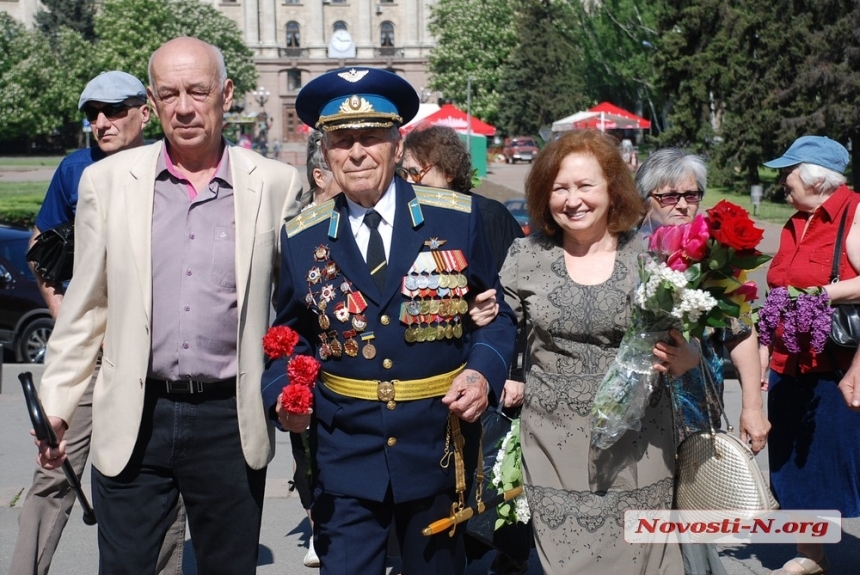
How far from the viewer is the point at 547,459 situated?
3.80 m

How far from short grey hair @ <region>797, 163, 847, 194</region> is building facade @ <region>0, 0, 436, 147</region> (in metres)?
89.4

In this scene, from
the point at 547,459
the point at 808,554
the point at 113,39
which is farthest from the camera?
the point at 113,39

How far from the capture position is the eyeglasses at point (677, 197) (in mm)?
4814

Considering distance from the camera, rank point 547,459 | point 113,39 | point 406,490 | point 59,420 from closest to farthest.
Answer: point 406,490 < point 59,420 < point 547,459 < point 113,39

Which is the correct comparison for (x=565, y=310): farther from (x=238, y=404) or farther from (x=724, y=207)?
(x=238, y=404)

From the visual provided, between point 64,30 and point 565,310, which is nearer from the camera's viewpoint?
point 565,310

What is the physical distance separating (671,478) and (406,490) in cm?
109

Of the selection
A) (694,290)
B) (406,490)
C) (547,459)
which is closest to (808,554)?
(547,459)

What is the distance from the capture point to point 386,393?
3.31 m

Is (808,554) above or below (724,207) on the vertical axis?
below

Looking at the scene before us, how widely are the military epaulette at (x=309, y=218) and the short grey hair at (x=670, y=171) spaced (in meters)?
1.87

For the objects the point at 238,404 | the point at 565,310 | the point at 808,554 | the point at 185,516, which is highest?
the point at 565,310

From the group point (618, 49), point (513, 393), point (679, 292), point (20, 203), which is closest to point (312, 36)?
point (618, 49)

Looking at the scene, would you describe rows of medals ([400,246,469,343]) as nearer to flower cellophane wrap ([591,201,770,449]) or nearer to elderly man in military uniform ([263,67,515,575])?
elderly man in military uniform ([263,67,515,575])
